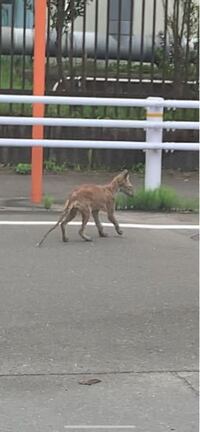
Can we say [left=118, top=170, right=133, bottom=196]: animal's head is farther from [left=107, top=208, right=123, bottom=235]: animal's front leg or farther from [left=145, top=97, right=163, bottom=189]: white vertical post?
[left=145, top=97, right=163, bottom=189]: white vertical post

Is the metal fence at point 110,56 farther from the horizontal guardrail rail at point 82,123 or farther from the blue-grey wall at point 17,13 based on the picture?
the horizontal guardrail rail at point 82,123

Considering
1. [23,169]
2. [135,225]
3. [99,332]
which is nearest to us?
[99,332]

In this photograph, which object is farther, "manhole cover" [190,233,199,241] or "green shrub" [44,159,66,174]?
"green shrub" [44,159,66,174]

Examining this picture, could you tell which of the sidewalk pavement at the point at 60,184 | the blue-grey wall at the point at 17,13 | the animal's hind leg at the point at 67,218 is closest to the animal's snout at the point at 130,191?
the animal's hind leg at the point at 67,218

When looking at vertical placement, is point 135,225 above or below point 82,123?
below

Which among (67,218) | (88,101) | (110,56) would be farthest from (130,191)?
(110,56)

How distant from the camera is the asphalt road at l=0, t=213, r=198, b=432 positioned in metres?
3.89

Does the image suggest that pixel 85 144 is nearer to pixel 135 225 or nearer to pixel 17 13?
pixel 135 225

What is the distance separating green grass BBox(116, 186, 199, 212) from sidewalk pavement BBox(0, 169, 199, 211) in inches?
25.2

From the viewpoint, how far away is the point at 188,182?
388 inches

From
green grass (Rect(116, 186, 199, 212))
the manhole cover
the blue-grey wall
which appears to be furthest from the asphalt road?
the blue-grey wall

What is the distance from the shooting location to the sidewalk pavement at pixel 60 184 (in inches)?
327

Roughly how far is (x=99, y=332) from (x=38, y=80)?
3.93 meters

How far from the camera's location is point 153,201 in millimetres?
8055
